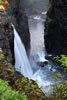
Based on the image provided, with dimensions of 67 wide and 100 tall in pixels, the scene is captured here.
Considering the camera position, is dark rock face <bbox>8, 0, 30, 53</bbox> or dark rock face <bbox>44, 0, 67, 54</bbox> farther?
dark rock face <bbox>44, 0, 67, 54</bbox>

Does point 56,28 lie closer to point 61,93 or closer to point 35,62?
point 35,62

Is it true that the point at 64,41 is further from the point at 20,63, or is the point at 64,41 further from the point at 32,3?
the point at 32,3

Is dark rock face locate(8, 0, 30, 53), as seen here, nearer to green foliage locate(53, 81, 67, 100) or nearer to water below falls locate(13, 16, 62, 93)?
water below falls locate(13, 16, 62, 93)

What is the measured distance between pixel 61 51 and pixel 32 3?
99.9 feet

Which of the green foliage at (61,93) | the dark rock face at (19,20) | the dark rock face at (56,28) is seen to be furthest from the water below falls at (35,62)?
the green foliage at (61,93)

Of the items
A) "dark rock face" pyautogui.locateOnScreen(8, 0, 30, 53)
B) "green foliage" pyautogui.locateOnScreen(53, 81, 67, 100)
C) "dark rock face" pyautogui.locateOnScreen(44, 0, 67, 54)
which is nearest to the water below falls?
"dark rock face" pyautogui.locateOnScreen(44, 0, 67, 54)

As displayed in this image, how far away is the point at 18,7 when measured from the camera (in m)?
17.1

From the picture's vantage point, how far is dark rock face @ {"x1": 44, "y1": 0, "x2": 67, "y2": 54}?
16.9 meters

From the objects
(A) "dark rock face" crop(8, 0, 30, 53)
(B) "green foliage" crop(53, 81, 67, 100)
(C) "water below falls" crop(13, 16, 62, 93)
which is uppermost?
(B) "green foliage" crop(53, 81, 67, 100)

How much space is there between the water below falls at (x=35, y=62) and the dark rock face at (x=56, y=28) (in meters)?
1.72

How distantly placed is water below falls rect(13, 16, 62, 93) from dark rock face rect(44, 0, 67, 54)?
1725 millimetres

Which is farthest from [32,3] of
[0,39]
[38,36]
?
[0,39]

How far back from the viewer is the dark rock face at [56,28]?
55.5 feet

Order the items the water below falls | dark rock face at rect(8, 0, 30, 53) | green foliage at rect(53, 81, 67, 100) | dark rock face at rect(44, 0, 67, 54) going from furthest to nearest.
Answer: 1. dark rock face at rect(44, 0, 67, 54)
2. dark rock face at rect(8, 0, 30, 53)
3. the water below falls
4. green foliage at rect(53, 81, 67, 100)
